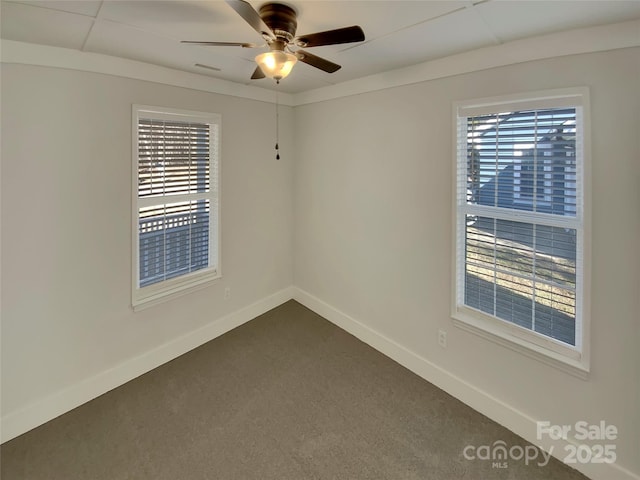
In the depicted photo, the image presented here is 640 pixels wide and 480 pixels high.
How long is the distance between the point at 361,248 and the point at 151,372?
224 cm

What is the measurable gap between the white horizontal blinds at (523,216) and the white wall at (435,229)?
0.14 m

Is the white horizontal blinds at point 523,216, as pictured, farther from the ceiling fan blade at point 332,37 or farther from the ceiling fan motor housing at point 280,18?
the ceiling fan motor housing at point 280,18

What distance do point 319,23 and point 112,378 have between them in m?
2.98

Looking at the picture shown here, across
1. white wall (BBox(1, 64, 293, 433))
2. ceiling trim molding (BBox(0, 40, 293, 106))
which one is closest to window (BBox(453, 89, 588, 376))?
ceiling trim molding (BBox(0, 40, 293, 106))

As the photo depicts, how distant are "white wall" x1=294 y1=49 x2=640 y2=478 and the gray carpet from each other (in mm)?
373

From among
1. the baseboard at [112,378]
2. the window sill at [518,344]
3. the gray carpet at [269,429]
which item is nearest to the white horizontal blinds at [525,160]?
the window sill at [518,344]

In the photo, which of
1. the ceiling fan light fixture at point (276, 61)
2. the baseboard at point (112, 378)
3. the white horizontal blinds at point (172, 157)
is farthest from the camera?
the white horizontal blinds at point (172, 157)

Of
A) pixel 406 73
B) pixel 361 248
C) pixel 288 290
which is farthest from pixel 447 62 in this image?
pixel 288 290

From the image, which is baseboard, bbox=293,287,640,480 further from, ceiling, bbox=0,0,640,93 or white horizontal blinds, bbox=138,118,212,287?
ceiling, bbox=0,0,640,93

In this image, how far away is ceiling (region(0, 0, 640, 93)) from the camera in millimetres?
1577

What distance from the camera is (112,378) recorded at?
2.60 m

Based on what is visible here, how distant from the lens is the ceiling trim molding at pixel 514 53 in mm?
1676

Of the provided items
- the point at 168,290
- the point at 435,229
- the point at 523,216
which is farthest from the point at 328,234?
the point at 523,216

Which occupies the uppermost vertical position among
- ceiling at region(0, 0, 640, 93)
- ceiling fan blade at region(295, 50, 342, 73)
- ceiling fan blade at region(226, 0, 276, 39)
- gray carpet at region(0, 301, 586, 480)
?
ceiling at region(0, 0, 640, 93)
